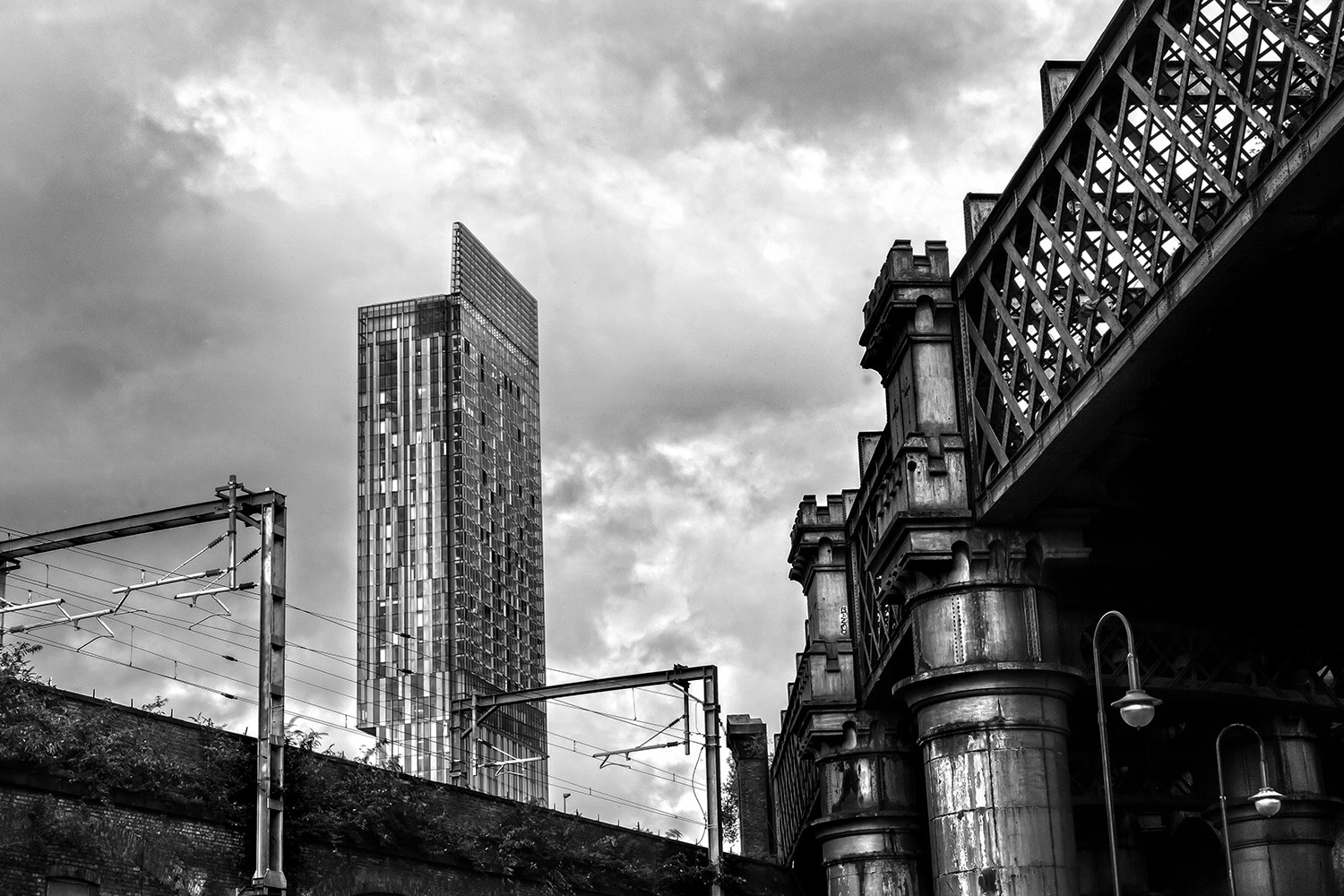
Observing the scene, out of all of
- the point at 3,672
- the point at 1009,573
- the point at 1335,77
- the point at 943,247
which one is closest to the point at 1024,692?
the point at 1009,573

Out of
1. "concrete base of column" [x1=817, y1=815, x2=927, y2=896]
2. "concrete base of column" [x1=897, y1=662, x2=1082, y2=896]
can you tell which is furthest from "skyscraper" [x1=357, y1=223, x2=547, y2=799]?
"concrete base of column" [x1=897, y1=662, x2=1082, y2=896]

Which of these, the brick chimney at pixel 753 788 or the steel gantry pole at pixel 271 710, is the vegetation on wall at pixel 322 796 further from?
the brick chimney at pixel 753 788

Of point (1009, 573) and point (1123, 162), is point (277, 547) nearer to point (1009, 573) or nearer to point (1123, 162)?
point (1009, 573)

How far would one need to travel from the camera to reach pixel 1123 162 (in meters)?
22.0

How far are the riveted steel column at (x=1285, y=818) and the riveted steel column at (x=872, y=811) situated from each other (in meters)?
8.14

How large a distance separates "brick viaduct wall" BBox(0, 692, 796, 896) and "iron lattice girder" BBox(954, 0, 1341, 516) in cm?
1141

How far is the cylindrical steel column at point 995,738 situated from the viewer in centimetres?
2528

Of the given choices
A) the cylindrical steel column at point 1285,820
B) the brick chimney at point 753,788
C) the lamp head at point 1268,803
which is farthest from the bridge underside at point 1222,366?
the brick chimney at point 753,788

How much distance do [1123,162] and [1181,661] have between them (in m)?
10.9

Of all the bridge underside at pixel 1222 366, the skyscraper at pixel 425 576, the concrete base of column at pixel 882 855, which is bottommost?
the concrete base of column at pixel 882 855

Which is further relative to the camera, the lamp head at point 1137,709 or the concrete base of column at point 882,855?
the concrete base of column at point 882,855

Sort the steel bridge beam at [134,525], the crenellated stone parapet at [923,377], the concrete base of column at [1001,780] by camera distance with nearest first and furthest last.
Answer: the concrete base of column at [1001,780], the crenellated stone parapet at [923,377], the steel bridge beam at [134,525]

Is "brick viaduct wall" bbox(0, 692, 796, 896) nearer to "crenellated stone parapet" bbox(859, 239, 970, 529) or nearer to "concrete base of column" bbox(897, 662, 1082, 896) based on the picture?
"concrete base of column" bbox(897, 662, 1082, 896)

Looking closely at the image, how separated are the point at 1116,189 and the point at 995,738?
26.8ft
